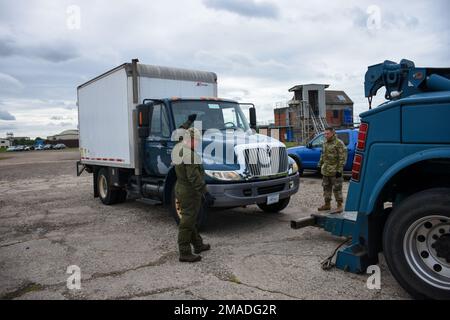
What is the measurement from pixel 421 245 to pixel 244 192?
309cm

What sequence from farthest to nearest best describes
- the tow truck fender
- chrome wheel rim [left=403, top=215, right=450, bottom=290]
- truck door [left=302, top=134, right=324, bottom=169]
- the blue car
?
truck door [left=302, top=134, right=324, bottom=169] → the blue car → chrome wheel rim [left=403, top=215, right=450, bottom=290] → the tow truck fender

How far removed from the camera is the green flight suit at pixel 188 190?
5.12m

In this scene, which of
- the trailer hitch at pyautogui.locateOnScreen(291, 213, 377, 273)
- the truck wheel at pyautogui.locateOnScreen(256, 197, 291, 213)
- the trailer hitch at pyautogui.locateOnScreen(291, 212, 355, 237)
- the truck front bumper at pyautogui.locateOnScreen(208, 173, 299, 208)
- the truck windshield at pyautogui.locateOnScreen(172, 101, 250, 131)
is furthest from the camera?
the truck wheel at pyautogui.locateOnScreen(256, 197, 291, 213)

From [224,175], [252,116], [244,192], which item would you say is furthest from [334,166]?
[224,175]

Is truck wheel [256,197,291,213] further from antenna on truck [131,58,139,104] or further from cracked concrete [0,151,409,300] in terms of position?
antenna on truck [131,58,139,104]

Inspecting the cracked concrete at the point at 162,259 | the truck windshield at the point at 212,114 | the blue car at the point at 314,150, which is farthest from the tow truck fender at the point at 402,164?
the blue car at the point at 314,150

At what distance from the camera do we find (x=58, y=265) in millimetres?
5238

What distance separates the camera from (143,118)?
24.8ft

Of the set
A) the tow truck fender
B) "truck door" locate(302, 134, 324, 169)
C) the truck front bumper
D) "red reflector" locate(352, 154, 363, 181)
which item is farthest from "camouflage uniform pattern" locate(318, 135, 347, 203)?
"truck door" locate(302, 134, 324, 169)

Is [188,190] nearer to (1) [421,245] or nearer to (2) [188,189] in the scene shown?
(2) [188,189]

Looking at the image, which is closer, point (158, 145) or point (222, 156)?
point (222, 156)

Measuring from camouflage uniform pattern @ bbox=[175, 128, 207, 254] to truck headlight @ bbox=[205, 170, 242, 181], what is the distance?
3.37 feet

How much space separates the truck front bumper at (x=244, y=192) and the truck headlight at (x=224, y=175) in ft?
0.32

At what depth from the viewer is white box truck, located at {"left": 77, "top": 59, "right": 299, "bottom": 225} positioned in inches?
255
